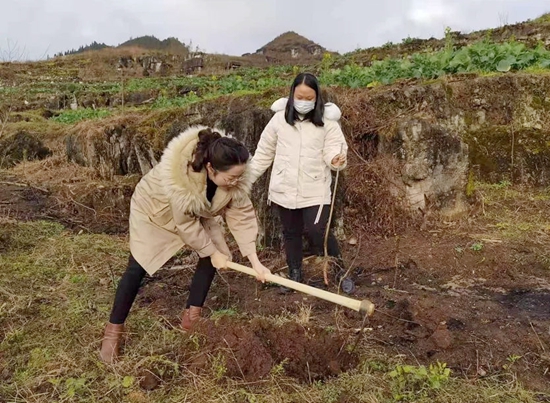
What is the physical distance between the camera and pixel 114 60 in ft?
115

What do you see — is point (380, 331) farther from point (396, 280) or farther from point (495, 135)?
point (495, 135)

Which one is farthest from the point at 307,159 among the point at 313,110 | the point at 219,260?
the point at 219,260

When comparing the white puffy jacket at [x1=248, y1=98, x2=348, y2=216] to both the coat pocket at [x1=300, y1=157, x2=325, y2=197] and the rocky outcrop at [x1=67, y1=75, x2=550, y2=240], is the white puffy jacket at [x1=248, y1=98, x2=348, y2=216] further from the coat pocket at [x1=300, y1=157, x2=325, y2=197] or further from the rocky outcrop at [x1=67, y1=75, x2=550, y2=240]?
the rocky outcrop at [x1=67, y1=75, x2=550, y2=240]

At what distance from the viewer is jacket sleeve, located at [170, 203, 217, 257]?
2.65 metres

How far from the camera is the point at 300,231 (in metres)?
4.04

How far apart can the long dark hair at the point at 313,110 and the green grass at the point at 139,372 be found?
149cm

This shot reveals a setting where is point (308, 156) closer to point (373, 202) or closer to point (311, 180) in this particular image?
point (311, 180)

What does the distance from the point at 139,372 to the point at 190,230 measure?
2.47ft

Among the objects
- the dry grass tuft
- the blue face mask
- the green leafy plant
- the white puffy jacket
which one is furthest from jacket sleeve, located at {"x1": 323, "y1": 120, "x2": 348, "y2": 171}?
the green leafy plant

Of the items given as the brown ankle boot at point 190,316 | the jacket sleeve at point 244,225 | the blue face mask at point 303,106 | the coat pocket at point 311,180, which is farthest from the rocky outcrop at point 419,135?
the brown ankle boot at point 190,316

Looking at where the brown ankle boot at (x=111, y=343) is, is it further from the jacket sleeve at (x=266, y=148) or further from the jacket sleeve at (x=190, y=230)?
the jacket sleeve at (x=266, y=148)

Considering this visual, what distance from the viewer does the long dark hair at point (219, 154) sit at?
2.56m

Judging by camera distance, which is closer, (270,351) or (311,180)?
(270,351)

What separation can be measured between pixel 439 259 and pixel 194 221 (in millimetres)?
2476
